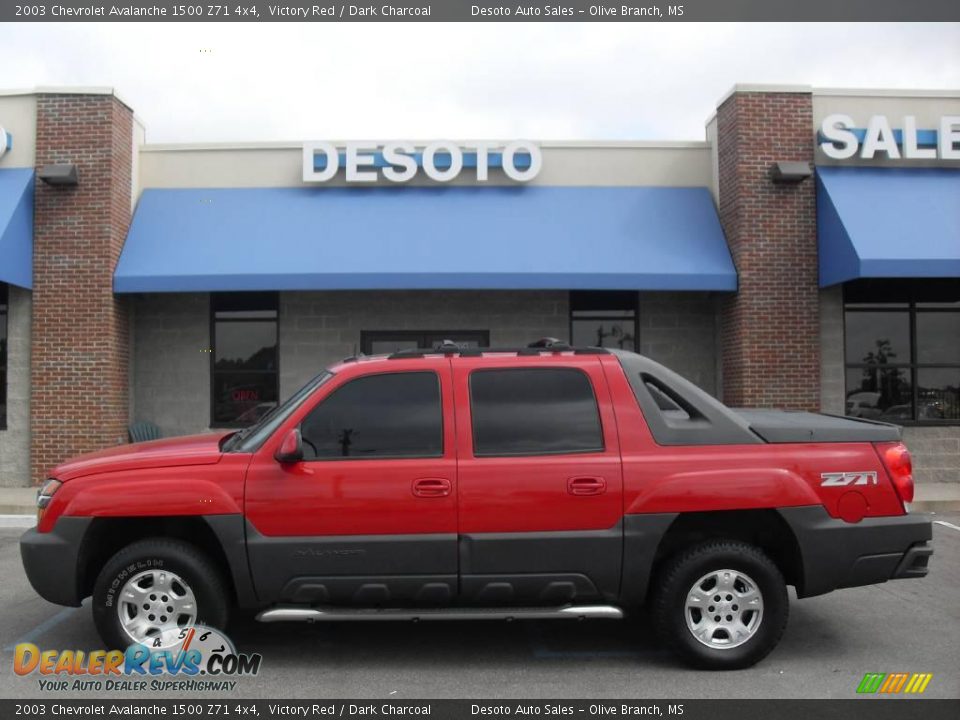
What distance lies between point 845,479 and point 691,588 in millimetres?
1160

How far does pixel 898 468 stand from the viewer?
194 inches

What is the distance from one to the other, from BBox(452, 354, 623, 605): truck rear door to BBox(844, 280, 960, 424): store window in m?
9.32

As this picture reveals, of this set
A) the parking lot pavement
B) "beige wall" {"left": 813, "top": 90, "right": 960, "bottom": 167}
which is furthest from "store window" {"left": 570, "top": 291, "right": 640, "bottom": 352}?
the parking lot pavement

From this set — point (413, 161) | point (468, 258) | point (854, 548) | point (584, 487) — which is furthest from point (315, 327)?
point (854, 548)

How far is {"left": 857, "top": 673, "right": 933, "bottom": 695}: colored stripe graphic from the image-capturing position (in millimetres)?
4559

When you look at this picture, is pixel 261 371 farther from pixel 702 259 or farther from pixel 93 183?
pixel 702 259

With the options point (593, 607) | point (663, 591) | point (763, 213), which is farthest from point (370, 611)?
point (763, 213)

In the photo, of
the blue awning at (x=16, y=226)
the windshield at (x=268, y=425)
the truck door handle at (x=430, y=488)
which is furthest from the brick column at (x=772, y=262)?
the blue awning at (x=16, y=226)

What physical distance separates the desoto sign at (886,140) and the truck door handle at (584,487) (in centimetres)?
954

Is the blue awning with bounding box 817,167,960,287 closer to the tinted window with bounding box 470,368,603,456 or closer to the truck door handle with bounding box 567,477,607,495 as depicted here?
the tinted window with bounding box 470,368,603,456

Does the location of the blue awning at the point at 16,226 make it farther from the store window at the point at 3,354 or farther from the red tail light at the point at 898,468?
the red tail light at the point at 898,468

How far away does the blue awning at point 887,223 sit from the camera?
36.3 ft

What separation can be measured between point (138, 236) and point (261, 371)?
9.27ft

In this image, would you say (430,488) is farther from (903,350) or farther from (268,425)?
(903,350)
